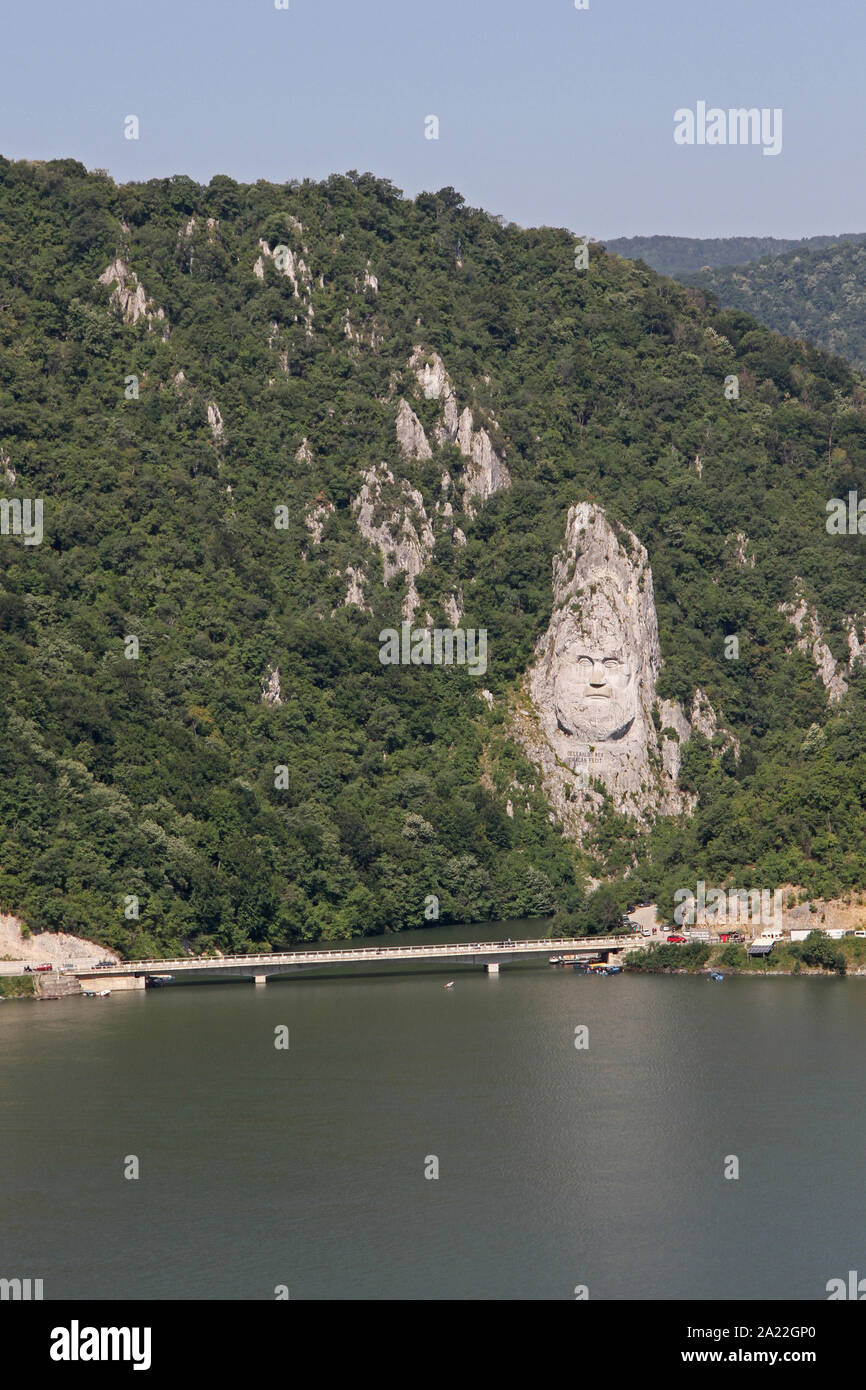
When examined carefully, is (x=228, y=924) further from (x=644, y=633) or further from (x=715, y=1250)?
(x=715, y=1250)

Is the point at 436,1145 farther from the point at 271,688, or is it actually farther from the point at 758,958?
the point at 271,688

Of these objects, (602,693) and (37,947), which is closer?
(37,947)

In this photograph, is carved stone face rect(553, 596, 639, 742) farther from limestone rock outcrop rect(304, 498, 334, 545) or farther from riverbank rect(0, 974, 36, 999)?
riverbank rect(0, 974, 36, 999)

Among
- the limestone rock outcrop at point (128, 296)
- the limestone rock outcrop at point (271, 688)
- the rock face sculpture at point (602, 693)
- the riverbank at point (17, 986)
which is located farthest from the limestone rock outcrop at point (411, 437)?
the riverbank at point (17, 986)

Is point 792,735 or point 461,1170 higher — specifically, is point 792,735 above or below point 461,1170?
above

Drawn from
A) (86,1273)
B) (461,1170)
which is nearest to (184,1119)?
(461,1170)

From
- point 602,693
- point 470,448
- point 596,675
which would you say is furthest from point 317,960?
point 470,448

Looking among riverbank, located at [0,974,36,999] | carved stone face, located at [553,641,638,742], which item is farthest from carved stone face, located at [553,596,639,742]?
riverbank, located at [0,974,36,999]

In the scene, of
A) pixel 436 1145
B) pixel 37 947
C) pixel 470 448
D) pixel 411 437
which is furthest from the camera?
pixel 470 448
